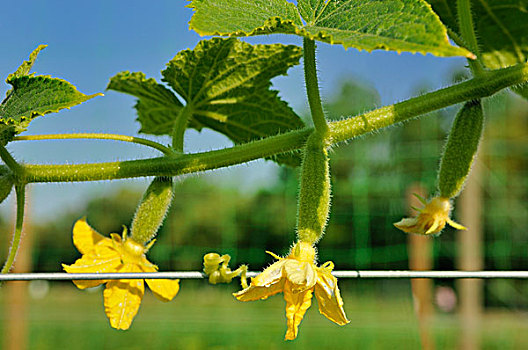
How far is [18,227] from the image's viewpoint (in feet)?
1.73

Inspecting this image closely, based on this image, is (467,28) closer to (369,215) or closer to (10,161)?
(10,161)

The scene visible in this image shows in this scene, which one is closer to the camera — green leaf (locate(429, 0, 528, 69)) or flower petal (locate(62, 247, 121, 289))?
flower petal (locate(62, 247, 121, 289))

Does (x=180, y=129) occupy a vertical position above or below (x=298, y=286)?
above

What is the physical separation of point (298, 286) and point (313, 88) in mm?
161

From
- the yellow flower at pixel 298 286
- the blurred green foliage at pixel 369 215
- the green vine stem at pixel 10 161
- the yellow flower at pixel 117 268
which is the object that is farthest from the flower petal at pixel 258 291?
the blurred green foliage at pixel 369 215

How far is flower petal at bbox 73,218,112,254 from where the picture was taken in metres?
0.56

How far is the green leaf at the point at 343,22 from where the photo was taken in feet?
1.10

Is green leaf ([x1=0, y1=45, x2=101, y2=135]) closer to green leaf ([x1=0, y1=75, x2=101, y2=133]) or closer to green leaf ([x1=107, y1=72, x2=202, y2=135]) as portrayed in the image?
green leaf ([x1=0, y1=75, x2=101, y2=133])

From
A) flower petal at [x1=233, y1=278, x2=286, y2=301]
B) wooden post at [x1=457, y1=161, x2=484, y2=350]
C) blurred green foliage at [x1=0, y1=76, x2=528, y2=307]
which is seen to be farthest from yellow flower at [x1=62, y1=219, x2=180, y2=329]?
blurred green foliage at [x1=0, y1=76, x2=528, y2=307]

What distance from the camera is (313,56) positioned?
50 centimetres

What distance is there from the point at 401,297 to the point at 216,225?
4.65 meters

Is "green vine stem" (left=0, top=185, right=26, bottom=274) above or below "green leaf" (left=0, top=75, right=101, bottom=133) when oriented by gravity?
below

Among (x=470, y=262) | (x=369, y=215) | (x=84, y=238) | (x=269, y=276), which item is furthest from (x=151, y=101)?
(x=369, y=215)

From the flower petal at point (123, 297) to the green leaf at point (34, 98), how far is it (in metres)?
0.16
